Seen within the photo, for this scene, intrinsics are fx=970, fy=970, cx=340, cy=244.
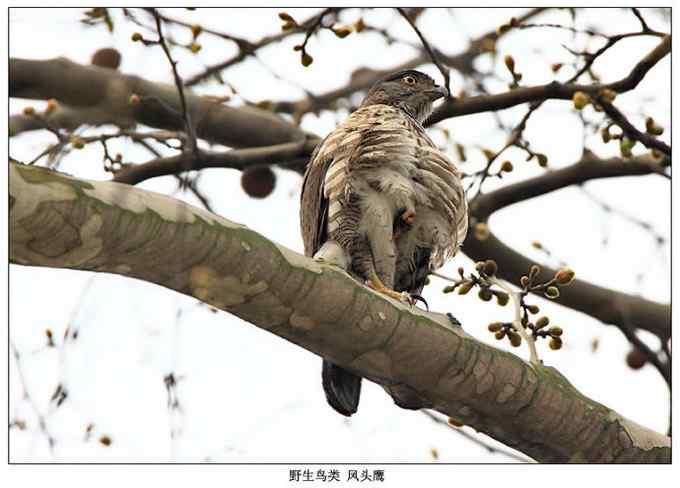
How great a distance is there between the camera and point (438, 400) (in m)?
3.17

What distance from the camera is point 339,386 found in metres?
3.69

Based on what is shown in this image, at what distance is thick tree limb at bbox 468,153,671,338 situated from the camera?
194 inches

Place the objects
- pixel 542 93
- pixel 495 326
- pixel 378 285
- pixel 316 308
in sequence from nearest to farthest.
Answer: pixel 316 308
pixel 495 326
pixel 378 285
pixel 542 93

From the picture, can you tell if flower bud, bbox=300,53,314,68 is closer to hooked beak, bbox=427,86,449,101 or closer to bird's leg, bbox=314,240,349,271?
bird's leg, bbox=314,240,349,271

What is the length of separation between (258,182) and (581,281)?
1775 mm

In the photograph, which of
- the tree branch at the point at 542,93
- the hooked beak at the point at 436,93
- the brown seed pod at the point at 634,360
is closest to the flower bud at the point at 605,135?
the tree branch at the point at 542,93

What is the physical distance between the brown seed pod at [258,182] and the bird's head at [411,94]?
654mm

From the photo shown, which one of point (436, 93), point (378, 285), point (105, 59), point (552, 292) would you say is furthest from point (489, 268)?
point (105, 59)

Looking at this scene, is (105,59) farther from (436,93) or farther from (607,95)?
(607,95)

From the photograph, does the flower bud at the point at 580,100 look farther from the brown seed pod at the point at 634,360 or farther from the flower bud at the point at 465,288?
the brown seed pod at the point at 634,360

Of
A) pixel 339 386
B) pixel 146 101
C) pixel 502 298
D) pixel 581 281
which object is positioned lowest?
pixel 339 386

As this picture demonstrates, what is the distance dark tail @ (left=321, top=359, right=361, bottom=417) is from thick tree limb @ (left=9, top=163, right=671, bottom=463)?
0.54 m

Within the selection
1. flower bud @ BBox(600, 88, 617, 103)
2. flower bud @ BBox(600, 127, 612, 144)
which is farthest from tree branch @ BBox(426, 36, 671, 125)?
flower bud @ BBox(600, 127, 612, 144)

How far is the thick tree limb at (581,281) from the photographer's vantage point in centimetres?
493
